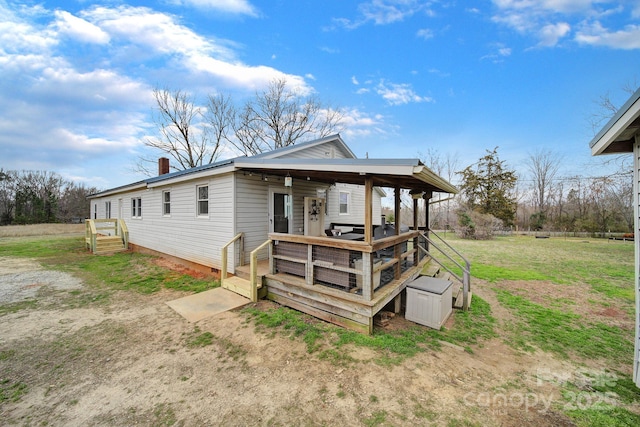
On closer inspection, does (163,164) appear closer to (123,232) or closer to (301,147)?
(123,232)

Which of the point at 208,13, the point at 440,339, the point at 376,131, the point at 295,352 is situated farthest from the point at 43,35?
the point at 376,131

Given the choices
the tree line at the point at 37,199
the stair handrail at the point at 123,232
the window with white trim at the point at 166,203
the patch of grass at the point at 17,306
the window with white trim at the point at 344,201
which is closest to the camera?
the patch of grass at the point at 17,306

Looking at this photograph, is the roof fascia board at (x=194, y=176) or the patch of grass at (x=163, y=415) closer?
the patch of grass at (x=163, y=415)

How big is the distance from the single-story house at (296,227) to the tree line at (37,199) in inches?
1006

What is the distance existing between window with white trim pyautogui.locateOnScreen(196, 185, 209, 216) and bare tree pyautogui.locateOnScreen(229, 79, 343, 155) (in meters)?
16.5

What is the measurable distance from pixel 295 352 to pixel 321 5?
41.5ft

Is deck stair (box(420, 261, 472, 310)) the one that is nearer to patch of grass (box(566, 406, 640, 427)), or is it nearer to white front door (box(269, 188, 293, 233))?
patch of grass (box(566, 406, 640, 427))

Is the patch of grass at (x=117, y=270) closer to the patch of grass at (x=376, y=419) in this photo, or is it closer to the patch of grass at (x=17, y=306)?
the patch of grass at (x=17, y=306)

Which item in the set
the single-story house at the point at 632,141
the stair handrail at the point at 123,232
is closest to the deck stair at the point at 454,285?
the single-story house at the point at 632,141

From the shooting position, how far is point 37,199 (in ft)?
87.1

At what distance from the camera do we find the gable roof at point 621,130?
2451 mm

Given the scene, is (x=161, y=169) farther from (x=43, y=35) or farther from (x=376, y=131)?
(x=376, y=131)

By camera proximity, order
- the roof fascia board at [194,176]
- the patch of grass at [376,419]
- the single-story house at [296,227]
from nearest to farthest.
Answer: the patch of grass at [376,419] → the single-story house at [296,227] → the roof fascia board at [194,176]

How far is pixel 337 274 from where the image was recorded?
4555mm
